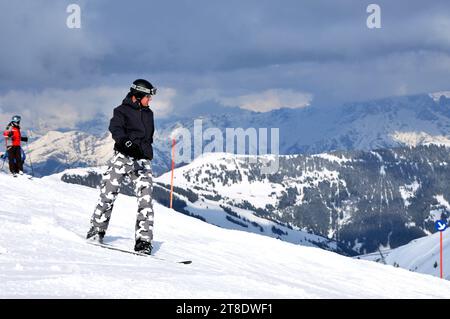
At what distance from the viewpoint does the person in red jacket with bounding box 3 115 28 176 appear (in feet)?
80.7

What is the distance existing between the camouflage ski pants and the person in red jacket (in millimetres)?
14487

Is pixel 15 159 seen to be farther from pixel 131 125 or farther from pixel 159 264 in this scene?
pixel 159 264

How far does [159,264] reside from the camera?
1005 cm

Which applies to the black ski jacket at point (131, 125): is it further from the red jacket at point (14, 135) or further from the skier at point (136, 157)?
the red jacket at point (14, 135)

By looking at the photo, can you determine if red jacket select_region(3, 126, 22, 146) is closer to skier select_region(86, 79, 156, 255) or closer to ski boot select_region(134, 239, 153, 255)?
skier select_region(86, 79, 156, 255)

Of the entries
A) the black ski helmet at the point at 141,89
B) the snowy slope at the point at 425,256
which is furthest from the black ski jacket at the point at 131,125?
the snowy slope at the point at 425,256

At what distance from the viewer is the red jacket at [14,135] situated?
2462 cm

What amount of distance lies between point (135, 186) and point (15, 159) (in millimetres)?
16090

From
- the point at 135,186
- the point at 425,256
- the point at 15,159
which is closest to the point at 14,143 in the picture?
the point at 15,159

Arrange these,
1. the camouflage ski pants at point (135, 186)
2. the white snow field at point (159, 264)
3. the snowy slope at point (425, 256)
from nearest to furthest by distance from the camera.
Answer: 1. the white snow field at point (159, 264)
2. the camouflage ski pants at point (135, 186)
3. the snowy slope at point (425, 256)

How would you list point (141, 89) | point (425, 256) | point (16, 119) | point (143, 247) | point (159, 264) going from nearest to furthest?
1. point (159, 264)
2. point (141, 89)
3. point (143, 247)
4. point (16, 119)
5. point (425, 256)

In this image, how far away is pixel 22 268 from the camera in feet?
26.7

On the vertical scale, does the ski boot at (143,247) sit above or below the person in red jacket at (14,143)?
below
